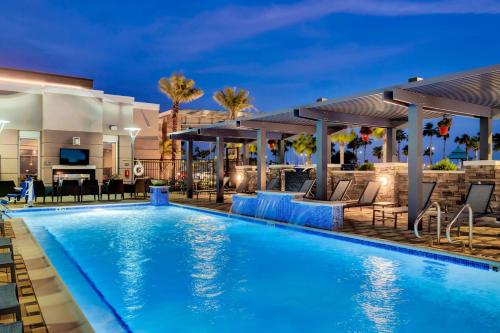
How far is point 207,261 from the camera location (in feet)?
23.4

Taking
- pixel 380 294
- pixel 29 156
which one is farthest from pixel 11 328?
pixel 29 156

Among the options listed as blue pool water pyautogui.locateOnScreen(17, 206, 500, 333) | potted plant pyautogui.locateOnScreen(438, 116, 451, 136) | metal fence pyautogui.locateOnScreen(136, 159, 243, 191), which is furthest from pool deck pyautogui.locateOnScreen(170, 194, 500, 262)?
metal fence pyautogui.locateOnScreen(136, 159, 243, 191)

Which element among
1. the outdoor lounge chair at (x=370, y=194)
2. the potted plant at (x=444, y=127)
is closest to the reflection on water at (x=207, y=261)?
the outdoor lounge chair at (x=370, y=194)

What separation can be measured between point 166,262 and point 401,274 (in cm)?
376

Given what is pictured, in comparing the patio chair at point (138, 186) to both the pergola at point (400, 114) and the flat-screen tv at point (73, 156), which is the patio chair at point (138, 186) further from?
the flat-screen tv at point (73, 156)

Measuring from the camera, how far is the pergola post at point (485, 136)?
1145 cm

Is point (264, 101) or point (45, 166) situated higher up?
point (264, 101)

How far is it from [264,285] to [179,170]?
20.9 meters

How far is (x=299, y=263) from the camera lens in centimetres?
712

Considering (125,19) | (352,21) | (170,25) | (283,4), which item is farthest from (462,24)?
(125,19)

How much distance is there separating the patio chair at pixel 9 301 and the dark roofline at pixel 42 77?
73.0 ft

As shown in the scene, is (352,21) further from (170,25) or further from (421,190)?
(421,190)

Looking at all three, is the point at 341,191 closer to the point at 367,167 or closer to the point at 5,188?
the point at 367,167

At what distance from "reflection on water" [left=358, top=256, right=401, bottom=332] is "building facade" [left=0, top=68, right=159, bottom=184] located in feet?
54.4
